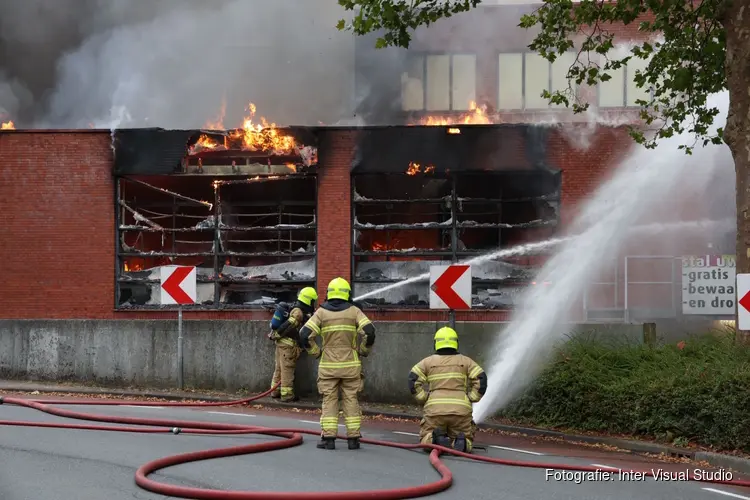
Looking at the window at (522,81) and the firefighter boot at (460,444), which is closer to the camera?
the firefighter boot at (460,444)

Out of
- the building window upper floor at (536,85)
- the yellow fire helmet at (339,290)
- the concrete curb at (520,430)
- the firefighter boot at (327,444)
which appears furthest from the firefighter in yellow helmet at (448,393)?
the building window upper floor at (536,85)

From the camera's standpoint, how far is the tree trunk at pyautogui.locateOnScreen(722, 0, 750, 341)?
10984mm

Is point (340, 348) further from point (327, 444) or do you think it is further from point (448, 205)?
point (448, 205)

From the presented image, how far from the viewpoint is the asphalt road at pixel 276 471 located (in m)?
6.83

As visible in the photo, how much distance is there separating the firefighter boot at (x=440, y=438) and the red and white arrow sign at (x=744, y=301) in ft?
10.4

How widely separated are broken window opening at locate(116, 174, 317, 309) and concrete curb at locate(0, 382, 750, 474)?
498 cm

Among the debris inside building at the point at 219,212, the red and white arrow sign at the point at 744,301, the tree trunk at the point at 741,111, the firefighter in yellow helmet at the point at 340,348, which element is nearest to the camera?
the firefighter in yellow helmet at the point at 340,348

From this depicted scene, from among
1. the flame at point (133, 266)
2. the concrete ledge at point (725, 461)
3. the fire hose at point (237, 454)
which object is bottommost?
the concrete ledge at point (725, 461)

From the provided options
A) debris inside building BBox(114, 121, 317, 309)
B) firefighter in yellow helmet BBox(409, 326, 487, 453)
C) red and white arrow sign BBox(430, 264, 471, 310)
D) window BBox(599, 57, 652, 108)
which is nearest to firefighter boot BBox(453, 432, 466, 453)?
firefighter in yellow helmet BBox(409, 326, 487, 453)

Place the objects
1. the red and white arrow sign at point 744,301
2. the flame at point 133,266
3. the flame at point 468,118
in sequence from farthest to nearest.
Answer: the flame at point 468,118, the flame at point 133,266, the red and white arrow sign at point 744,301

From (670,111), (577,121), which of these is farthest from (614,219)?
(670,111)

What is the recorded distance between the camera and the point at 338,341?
9.19 meters

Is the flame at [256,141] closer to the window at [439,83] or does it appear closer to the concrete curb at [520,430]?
the window at [439,83]

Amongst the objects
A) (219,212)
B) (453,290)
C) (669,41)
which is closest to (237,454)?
(453,290)
